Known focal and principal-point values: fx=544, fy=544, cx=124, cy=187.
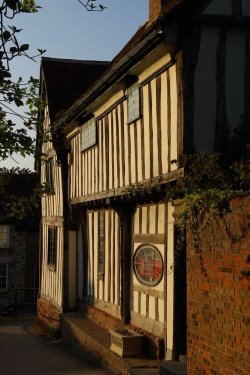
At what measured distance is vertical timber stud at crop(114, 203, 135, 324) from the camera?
1030cm

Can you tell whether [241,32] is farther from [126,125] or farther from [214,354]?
[214,354]

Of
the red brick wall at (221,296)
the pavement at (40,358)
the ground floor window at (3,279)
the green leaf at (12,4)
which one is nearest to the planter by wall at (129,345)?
the pavement at (40,358)

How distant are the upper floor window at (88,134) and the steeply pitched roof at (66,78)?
8.97ft

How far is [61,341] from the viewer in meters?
14.0

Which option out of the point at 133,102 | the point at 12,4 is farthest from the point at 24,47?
the point at 133,102

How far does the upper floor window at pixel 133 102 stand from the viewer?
9.23 m

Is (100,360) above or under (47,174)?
under

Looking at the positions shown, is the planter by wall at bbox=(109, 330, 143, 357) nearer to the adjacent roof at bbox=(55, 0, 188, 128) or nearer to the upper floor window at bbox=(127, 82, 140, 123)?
the upper floor window at bbox=(127, 82, 140, 123)

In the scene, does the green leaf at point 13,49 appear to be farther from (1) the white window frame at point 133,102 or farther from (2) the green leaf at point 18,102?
(1) the white window frame at point 133,102

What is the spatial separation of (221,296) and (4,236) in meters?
21.3

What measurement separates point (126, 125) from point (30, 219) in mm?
17263

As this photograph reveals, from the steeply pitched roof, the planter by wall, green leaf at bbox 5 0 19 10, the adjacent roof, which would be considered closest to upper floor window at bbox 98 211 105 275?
the adjacent roof

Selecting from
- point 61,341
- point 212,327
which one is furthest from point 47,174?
point 212,327

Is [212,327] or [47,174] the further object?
[47,174]
